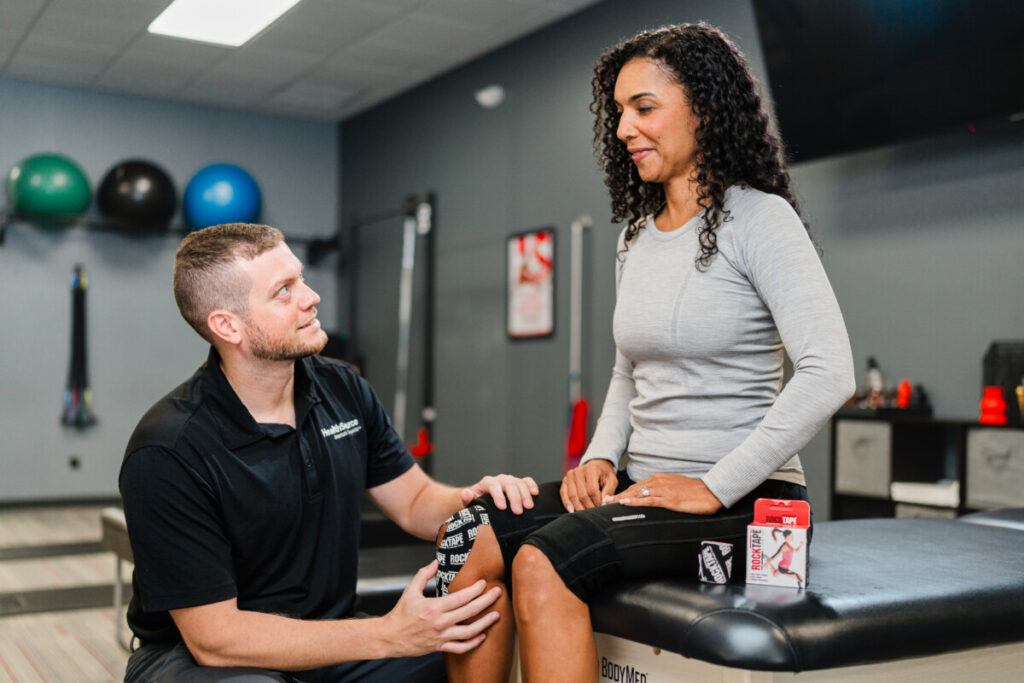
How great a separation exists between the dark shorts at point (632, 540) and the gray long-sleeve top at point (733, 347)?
0.05 metres

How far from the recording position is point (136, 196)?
224 inches

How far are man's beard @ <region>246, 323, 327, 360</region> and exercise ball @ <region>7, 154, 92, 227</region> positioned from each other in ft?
15.3

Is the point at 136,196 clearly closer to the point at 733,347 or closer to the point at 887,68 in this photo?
the point at 887,68

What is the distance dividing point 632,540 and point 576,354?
3.17 m

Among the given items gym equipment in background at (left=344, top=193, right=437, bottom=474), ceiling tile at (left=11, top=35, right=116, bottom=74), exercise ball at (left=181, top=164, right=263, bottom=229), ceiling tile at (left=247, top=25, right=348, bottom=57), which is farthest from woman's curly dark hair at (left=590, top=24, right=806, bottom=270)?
exercise ball at (left=181, top=164, right=263, bottom=229)

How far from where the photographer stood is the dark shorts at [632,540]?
1203 millimetres

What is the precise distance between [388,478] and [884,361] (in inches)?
87.5

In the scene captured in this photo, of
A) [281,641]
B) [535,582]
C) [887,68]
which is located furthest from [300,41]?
[535,582]

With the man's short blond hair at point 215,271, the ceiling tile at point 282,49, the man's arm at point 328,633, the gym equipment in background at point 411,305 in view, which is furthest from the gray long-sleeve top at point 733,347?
the gym equipment in background at point 411,305

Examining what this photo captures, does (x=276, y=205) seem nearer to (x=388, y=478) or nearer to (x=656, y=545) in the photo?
(x=388, y=478)

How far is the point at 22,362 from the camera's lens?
572 cm

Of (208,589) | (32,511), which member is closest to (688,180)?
(208,589)

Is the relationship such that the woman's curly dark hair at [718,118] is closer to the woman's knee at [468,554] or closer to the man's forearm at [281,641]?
the woman's knee at [468,554]

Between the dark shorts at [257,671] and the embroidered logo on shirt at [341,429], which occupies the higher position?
the embroidered logo on shirt at [341,429]
